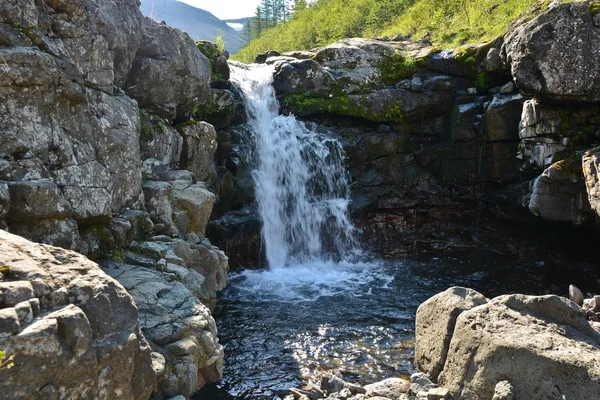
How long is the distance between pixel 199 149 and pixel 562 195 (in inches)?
492

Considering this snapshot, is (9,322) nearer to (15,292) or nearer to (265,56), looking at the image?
(15,292)

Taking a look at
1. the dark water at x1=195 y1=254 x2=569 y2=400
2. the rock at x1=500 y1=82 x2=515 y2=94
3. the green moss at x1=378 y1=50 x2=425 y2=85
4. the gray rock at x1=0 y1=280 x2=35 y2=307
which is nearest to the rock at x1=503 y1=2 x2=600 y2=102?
the rock at x1=500 y1=82 x2=515 y2=94

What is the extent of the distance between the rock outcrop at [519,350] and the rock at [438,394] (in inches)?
5.3

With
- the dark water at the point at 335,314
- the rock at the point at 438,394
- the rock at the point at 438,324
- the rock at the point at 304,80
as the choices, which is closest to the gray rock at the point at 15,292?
the dark water at the point at 335,314

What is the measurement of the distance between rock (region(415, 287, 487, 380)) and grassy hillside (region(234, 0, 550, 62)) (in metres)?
14.4

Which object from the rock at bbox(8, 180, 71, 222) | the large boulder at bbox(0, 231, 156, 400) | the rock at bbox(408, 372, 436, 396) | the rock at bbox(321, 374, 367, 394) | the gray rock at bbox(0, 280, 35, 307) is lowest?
the rock at bbox(321, 374, 367, 394)

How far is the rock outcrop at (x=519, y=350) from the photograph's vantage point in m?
6.72

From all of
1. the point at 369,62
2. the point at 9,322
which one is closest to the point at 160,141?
the point at 9,322

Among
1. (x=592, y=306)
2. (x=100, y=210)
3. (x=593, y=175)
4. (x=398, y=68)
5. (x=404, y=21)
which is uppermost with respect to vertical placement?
(x=404, y=21)

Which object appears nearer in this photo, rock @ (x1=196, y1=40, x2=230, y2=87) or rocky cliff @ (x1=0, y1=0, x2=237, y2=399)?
rocky cliff @ (x1=0, y1=0, x2=237, y2=399)

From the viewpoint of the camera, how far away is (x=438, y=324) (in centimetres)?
878

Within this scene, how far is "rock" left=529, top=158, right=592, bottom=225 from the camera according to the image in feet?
48.9

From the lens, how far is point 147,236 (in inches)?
390

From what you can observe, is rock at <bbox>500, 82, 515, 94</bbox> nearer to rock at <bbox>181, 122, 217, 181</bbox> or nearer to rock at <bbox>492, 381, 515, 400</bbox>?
rock at <bbox>181, 122, 217, 181</bbox>
